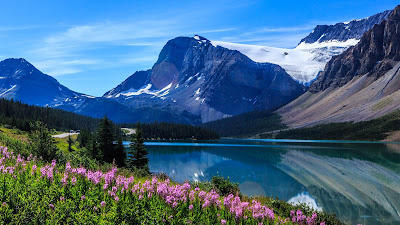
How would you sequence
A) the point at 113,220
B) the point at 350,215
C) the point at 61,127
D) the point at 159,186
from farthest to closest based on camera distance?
the point at 61,127 → the point at 350,215 → the point at 159,186 → the point at 113,220

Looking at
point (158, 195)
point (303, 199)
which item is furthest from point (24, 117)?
point (158, 195)

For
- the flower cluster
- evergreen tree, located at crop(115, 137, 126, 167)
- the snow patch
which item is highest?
Answer: the flower cluster

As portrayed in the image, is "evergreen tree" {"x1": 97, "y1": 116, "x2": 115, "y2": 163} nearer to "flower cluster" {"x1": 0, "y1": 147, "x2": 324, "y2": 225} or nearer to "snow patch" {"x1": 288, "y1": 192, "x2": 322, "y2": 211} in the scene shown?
"snow patch" {"x1": 288, "y1": 192, "x2": 322, "y2": 211}

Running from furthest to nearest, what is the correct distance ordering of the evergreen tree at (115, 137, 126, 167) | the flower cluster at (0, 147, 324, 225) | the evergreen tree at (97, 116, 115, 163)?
the evergreen tree at (115, 137, 126, 167) < the evergreen tree at (97, 116, 115, 163) < the flower cluster at (0, 147, 324, 225)

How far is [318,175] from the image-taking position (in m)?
57.9

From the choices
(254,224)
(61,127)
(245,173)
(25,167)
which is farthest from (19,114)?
(254,224)

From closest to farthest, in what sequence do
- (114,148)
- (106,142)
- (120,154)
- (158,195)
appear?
(158,195) → (106,142) → (114,148) → (120,154)

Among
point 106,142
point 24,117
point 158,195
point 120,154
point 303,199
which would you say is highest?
point 24,117

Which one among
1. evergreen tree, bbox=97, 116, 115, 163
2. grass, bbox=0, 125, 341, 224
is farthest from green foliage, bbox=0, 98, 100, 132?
grass, bbox=0, 125, 341, 224

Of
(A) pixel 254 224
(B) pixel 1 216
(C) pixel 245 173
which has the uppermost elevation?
(B) pixel 1 216

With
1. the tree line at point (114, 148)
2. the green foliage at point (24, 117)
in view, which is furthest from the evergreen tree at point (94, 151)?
the green foliage at point (24, 117)

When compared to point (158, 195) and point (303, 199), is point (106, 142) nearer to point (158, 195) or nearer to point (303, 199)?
point (303, 199)

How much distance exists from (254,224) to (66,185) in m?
7.39

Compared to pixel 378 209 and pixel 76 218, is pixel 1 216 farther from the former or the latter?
pixel 378 209
